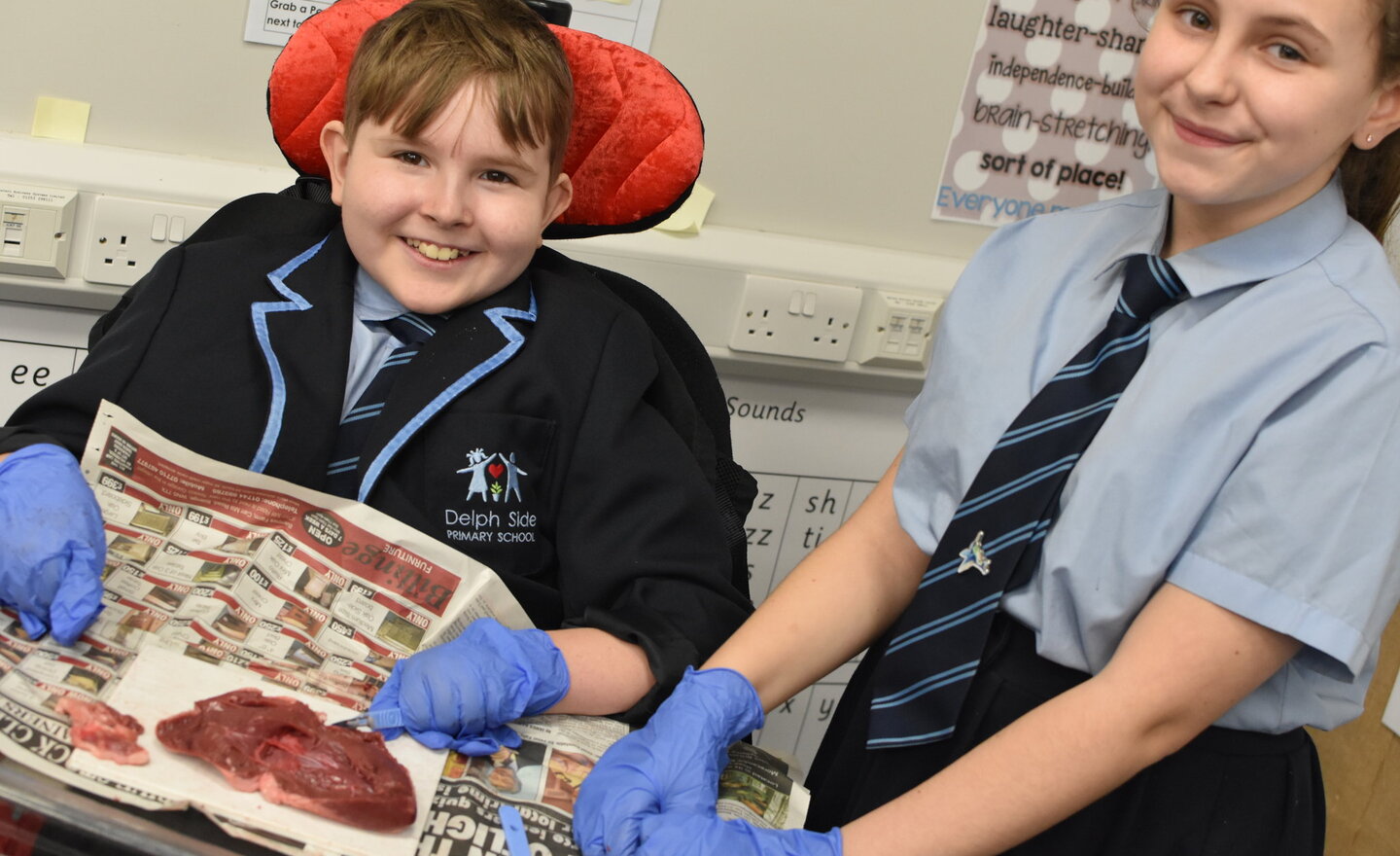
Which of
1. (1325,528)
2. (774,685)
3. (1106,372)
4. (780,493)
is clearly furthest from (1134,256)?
(780,493)

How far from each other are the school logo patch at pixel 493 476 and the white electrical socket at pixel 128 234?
2.41 ft

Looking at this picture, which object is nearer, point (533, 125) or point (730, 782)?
point (730, 782)

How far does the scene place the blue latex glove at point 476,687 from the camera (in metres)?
0.96

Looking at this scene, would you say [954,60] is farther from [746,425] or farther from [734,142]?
[746,425]

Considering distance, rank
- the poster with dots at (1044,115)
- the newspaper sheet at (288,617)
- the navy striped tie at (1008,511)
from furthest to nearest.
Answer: the poster with dots at (1044,115)
the navy striped tie at (1008,511)
the newspaper sheet at (288,617)

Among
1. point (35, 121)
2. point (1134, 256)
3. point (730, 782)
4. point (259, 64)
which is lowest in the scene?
point (730, 782)

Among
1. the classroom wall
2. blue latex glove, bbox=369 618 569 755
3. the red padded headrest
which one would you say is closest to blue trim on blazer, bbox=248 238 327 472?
the red padded headrest

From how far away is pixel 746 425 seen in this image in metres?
2.11

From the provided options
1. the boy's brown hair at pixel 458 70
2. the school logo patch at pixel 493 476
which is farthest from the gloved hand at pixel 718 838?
the boy's brown hair at pixel 458 70

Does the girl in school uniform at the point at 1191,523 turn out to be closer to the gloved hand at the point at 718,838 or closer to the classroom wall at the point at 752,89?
the gloved hand at the point at 718,838

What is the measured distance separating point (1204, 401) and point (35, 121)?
150 centimetres

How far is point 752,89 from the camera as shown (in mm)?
1917


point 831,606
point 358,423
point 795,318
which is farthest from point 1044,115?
point 358,423

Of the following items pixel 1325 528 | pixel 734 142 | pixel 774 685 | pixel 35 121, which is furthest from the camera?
pixel 734 142
